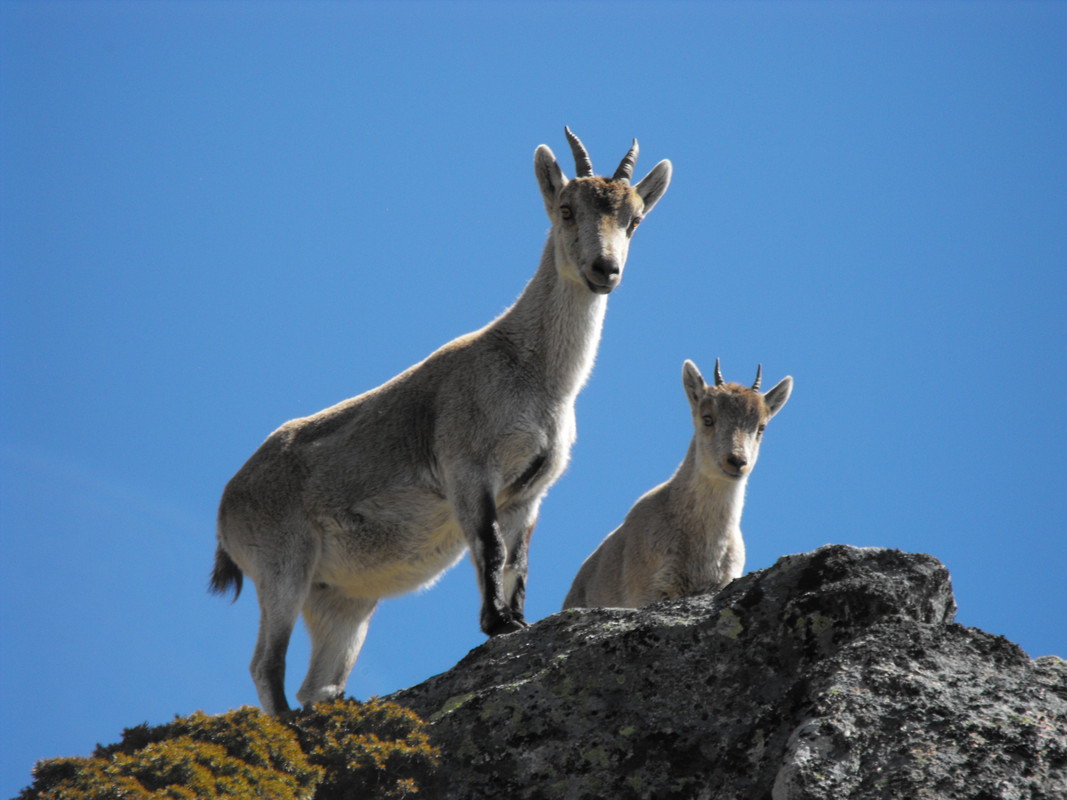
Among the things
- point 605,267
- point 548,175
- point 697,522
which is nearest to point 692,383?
point 697,522

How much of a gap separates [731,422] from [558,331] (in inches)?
146

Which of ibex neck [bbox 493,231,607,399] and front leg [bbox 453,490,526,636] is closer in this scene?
front leg [bbox 453,490,526,636]

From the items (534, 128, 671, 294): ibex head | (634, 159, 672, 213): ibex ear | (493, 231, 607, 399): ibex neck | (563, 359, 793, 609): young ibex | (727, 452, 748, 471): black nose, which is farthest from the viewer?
(727, 452, 748, 471): black nose

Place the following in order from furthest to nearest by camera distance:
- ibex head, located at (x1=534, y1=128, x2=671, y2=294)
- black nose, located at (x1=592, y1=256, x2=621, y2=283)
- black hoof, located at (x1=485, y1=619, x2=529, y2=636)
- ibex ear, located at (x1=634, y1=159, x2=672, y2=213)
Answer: ibex ear, located at (x1=634, y1=159, x2=672, y2=213)
ibex head, located at (x1=534, y1=128, x2=671, y2=294)
black nose, located at (x1=592, y1=256, x2=621, y2=283)
black hoof, located at (x1=485, y1=619, x2=529, y2=636)

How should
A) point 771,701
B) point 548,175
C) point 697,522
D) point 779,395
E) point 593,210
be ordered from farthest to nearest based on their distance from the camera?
point 779,395, point 697,522, point 548,175, point 593,210, point 771,701

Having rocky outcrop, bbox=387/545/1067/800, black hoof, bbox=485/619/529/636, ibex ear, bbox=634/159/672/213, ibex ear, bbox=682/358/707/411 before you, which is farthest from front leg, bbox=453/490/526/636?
ibex ear, bbox=682/358/707/411

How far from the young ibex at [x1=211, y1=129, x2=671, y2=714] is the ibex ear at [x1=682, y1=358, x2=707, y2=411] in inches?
147

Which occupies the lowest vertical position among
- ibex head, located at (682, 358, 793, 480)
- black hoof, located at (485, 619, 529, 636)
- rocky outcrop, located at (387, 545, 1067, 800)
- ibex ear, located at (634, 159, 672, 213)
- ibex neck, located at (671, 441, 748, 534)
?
rocky outcrop, located at (387, 545, 1067, 800)

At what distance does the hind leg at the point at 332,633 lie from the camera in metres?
9.16

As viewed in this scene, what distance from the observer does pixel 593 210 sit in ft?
28.2

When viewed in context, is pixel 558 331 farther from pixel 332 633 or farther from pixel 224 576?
pixel 224 576

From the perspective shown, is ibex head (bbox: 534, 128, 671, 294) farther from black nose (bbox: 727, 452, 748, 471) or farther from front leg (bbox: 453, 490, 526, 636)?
black nose (bbox: 727, 452, 748, 471)

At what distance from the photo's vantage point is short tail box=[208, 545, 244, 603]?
972 centimetres

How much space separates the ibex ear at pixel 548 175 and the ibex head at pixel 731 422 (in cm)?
364
